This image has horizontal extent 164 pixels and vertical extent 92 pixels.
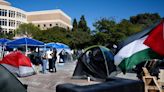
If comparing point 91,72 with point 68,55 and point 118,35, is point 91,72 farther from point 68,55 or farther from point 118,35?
point 118,35

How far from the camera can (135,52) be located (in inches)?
235

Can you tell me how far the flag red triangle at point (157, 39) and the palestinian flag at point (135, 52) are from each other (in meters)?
0.08

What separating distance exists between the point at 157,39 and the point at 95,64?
9.11m

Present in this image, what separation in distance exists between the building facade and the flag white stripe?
104 m

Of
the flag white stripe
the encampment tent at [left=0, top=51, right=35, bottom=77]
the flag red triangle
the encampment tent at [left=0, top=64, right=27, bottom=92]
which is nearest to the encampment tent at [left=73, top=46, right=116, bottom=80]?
the encampment tent at [left=0, top=51, right=35, bottom=77]

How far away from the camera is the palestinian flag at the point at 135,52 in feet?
19.5

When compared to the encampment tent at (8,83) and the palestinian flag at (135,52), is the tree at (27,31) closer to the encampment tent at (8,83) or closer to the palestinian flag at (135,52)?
the palestinian flag at (135,52)

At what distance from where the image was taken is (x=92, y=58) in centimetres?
1462

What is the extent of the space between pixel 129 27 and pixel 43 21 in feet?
262

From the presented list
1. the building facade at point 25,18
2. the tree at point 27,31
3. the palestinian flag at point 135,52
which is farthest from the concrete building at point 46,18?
the palestinian flag at point 135,52

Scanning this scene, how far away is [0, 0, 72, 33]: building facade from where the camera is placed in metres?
108

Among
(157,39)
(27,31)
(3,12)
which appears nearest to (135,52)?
(157,39)

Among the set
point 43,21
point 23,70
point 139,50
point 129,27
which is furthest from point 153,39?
point 43,21

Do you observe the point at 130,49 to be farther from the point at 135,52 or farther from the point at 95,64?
the point at 95,64
